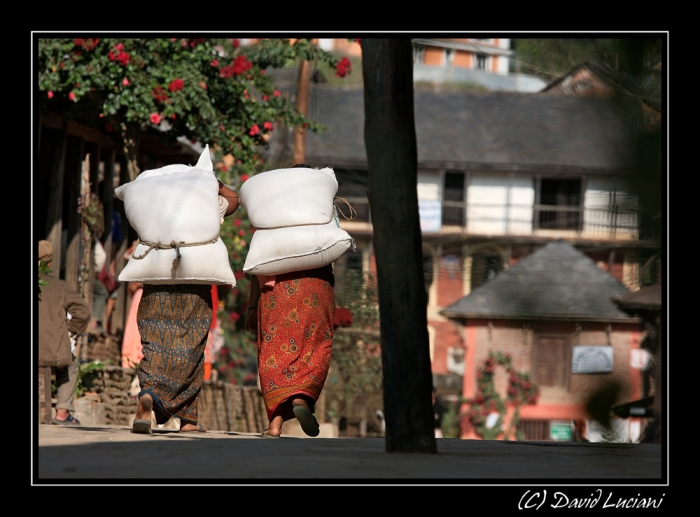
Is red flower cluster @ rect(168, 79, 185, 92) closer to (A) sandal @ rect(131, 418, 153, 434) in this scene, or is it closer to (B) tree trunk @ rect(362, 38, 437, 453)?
(A) sandal @ rect(131, 418, 153, 434)

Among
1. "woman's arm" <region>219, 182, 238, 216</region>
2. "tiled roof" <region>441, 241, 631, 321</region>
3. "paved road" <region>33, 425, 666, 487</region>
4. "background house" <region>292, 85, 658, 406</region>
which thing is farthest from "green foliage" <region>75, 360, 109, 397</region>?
"background house" <region>292, 85, 658, 406</region>

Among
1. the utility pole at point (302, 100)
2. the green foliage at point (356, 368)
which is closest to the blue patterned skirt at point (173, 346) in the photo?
the utility pole at point (302, 100)

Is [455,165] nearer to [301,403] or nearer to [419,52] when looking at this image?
[301,403]

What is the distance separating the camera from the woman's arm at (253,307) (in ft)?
19.9

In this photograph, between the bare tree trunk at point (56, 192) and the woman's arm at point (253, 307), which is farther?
the bare tree trunk at point (56, 192)

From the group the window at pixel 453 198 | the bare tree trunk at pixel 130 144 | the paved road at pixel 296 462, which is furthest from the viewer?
the window at pixel 453 198

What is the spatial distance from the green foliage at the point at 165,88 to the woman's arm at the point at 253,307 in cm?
418

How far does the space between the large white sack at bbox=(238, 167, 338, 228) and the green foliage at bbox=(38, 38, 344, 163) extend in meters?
4.28

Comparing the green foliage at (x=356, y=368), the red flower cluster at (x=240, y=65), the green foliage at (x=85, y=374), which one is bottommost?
the green foliage at (x=356, y=368)

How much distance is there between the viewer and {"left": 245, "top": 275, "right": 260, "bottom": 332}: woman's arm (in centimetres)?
605

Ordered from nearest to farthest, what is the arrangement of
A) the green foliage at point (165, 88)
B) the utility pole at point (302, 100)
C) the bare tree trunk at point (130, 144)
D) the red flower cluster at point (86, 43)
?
the red flower cluster at point (86, 43), the green foliage at point (165, 88), the bare tree trunk at point (130, 144), the utility pole at point (302, 100)

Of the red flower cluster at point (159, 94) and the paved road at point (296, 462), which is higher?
the red flower cluster at point (159, 94)

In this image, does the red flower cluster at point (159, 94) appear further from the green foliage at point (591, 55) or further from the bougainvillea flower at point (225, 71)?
the green foliage at point (591, 55)
